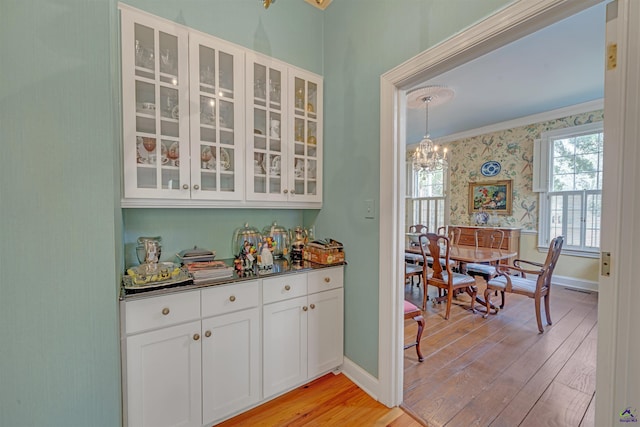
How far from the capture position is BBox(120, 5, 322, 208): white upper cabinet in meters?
1.45

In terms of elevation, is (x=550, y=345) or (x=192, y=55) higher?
(x=192, y=55)

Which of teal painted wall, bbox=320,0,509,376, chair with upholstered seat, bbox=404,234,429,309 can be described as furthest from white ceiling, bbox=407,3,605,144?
chair with upholstered seat, bbox=404,234,429,309

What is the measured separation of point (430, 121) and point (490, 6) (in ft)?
12.8

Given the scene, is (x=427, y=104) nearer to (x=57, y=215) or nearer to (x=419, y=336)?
(x=419, y=336)

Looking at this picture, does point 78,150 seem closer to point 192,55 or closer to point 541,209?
point 192,55

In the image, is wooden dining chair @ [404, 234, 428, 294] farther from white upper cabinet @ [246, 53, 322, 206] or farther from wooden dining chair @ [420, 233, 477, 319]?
white upper cabinet @ [246, 53, 322, 206]

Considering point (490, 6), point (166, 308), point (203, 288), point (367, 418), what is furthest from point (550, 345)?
point (166, 308)

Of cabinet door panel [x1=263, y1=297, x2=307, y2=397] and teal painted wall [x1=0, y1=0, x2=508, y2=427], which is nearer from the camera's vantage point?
teal painted wall [x1=0, y1=0, x2=508, y2=427]

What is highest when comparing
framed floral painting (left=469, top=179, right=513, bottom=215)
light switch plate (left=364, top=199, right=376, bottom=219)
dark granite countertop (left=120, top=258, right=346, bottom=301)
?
framed floral painting (left=469, top=179, right=513, bottom=215)

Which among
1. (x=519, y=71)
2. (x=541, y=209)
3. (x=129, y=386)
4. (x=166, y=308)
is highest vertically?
(x=519, y=71)

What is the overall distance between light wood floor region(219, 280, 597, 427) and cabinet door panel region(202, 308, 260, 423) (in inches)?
5.7

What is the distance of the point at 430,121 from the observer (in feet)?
15.5

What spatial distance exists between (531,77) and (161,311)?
4.40 meters

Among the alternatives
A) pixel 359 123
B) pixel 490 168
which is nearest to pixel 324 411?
pixel 359 123
